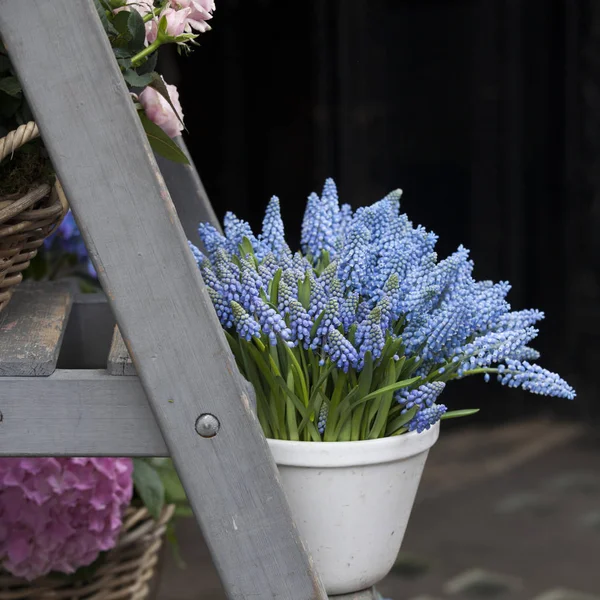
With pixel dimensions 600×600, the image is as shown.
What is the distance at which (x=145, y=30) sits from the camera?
28.6 inches

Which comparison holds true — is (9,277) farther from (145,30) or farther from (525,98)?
(525,98)

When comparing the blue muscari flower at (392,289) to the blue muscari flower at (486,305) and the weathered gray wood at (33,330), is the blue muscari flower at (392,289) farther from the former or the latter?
the weathered gray wood at (33,330)

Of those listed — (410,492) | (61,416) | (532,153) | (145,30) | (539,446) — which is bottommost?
(539,446)

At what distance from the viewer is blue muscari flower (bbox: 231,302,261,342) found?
0.71 metres

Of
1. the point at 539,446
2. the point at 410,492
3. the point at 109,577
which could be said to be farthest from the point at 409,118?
the point at 410,492

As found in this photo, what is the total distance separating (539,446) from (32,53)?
3409mm

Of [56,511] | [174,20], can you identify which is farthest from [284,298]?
[56,511]

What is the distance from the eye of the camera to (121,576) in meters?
1.21

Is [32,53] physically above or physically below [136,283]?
above

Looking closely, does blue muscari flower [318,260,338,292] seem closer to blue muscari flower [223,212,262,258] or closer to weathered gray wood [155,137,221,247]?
blue muscari flower [223,212,262,258]

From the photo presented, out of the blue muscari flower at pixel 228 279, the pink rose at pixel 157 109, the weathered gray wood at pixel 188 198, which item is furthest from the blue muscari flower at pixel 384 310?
the weathered gray wood at pixel 188 198

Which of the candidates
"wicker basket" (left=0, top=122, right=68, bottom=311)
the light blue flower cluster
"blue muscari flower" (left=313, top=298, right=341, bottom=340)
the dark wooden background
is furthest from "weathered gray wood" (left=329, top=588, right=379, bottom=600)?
the dark wooden background

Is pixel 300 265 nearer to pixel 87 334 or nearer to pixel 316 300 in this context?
pixel 316 300

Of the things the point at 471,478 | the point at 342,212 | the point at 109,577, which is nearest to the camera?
the point at 342,212
